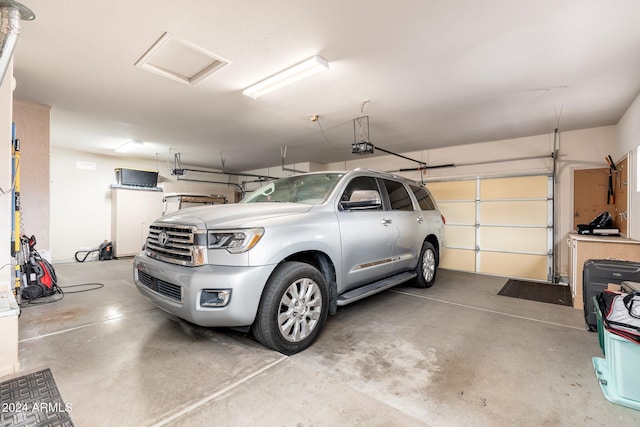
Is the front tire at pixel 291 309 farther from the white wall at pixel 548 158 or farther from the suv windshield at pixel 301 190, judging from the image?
the white wall at pixel 548 158

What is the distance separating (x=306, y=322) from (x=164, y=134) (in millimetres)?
5548

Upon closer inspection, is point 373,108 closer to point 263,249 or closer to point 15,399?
point 263,249

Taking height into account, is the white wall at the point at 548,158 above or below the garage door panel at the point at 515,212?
above

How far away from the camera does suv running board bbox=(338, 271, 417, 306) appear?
2.97m

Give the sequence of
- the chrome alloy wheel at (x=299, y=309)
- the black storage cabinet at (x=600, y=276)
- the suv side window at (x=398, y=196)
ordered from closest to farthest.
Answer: the chrome alloy wheel at (x=299, y=309), the black storage cabinet at (x=600, y=276), the suv side window at (x=398, y=196)

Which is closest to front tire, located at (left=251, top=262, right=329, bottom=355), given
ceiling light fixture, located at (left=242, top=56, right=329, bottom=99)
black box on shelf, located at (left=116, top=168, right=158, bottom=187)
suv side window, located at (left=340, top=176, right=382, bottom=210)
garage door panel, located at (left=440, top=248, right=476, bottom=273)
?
suv side window, located at (left=340, top=176, right=382, bottom=210)

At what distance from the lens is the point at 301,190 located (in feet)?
11.0

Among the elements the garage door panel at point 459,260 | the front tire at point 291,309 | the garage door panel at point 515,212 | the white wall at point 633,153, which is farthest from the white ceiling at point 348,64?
the garage door panel at point 459,260

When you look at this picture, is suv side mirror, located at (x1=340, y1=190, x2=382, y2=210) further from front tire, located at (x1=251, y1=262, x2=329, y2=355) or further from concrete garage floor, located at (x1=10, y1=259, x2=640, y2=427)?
concrete garage floor, located at (x1=10, y1=259, x2=640, y2=427)

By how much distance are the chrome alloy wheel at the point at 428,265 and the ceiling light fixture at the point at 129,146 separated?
6.93 m

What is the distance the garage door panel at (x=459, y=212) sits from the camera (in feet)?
22.1

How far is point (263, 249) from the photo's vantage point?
7.33 feet

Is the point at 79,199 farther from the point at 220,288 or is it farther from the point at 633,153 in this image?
the point at 633,153

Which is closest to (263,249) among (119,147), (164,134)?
(164,134)
